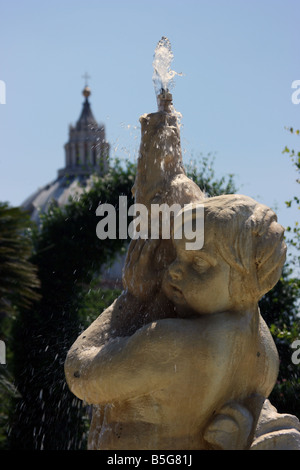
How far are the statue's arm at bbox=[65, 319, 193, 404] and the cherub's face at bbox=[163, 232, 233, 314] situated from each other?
19 cm

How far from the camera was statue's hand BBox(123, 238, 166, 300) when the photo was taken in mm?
5113

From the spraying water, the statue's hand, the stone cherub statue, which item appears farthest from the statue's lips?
the spraying water

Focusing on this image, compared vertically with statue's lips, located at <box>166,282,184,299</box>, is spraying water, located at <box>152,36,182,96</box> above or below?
above

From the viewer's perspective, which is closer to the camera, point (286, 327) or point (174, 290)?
point (174, 290)

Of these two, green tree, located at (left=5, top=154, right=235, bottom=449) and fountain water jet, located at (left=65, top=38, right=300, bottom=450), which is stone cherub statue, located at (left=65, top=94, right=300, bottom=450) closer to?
fountain water jet, located at (left=65, top=38, right=300, bottom=450)

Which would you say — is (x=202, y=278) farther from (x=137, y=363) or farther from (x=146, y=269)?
(x=137, y=363)

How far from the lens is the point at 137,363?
4.60 meters

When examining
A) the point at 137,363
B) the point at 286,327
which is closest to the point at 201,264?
the point at 137,363

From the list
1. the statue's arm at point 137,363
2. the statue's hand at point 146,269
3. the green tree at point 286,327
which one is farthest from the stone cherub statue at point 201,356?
the green tree at point 286,327

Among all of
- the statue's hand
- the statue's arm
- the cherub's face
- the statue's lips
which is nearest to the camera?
the statue's arm

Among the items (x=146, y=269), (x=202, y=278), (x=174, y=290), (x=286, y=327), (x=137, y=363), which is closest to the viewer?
(x=137, y=363)

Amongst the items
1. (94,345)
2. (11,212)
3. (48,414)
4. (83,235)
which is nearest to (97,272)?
(83,235)

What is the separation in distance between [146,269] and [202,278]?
47 cm

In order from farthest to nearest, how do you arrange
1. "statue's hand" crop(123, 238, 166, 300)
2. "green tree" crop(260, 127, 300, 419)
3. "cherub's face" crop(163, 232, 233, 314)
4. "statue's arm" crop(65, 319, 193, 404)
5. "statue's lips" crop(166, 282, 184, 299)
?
"green tree" crop(260, 127, 300, 419)
"statue's hand" crop(123, 238, 166, 300)
"statue's lips" crop(166, 282, 184, 299)
"cherub's face" crop(163, 232, 233, 314)
"statue's arm" crop(65, 319, 193, 404)
